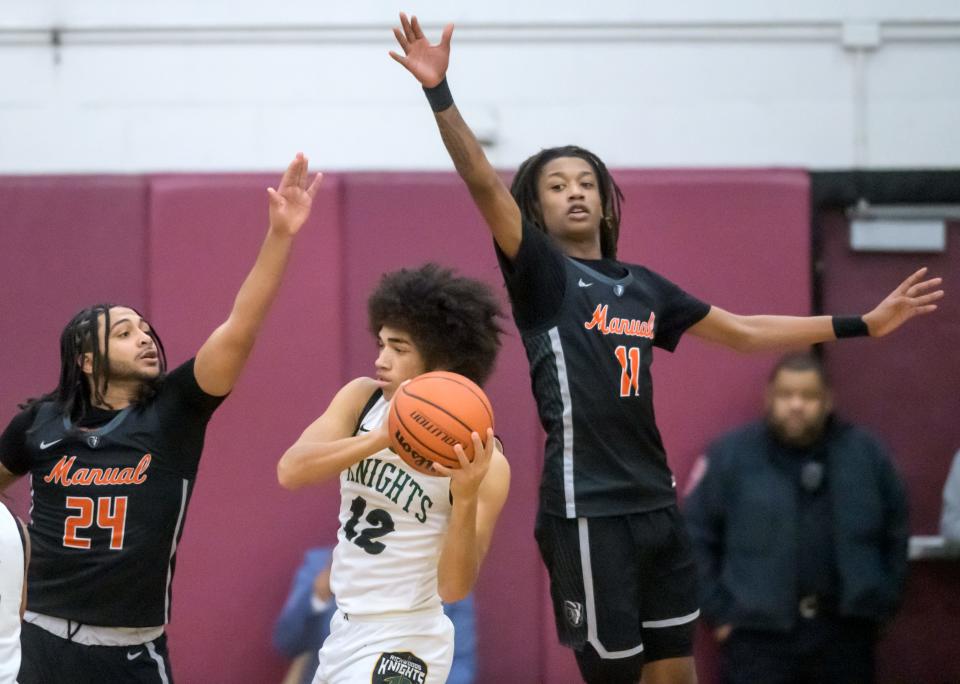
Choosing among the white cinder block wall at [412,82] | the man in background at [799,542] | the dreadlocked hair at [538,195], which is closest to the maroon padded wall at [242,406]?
the white cinder block wall at [412,82]

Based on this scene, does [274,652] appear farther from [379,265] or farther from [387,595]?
[387,595]

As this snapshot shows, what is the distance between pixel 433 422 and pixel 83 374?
1.28m

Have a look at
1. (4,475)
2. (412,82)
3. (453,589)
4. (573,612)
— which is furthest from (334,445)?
(412,82)

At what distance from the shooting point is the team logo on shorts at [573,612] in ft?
13.1

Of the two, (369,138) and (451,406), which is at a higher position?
(369,138)

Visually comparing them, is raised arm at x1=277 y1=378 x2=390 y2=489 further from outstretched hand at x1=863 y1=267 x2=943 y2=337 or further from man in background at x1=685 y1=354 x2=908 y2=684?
man in background at x1=685 y1=354 x2=908 y2=684

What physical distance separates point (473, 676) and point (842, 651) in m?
1.53

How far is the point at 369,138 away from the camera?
635cm

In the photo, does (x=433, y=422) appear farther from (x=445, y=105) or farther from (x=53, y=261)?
(x=53, y=261)

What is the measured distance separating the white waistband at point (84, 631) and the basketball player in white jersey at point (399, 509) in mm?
545

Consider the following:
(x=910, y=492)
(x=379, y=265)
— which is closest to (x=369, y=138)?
(x=379, y=265)

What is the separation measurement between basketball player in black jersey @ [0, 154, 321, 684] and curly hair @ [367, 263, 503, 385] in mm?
307

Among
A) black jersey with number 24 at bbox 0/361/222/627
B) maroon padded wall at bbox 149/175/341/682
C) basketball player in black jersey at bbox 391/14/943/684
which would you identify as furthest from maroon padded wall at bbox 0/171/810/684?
black jersey with number 24 at bbox 0/361/222/627

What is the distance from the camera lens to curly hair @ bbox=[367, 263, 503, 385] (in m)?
3.81
